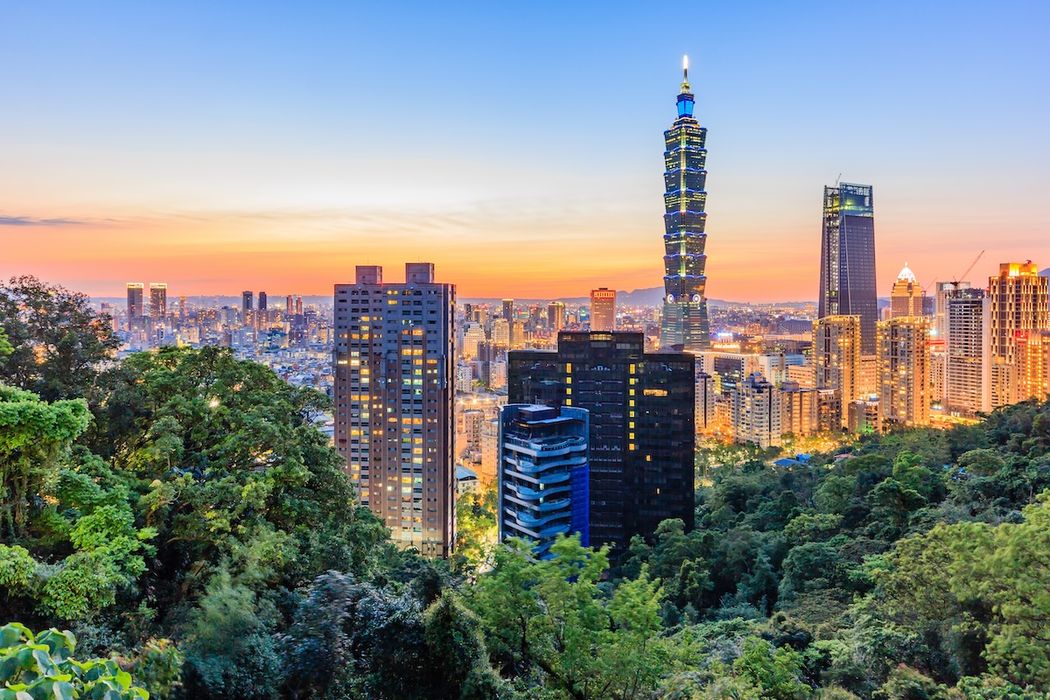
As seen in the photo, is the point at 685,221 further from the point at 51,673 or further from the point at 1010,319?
the point at 51,673

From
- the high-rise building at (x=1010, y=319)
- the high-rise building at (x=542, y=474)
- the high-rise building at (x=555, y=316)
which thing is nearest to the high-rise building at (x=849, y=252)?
the high-rise building at (x=555, y=316)

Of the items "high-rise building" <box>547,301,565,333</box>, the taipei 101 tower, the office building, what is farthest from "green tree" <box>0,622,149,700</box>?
"high-rise building" <box>547,301,565,333</box>

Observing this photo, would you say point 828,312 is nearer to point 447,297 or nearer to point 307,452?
point 447,297

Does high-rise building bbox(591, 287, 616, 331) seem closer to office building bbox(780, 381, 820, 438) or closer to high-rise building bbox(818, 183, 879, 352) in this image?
high-rise building bbox(818, 183, 879, 352)

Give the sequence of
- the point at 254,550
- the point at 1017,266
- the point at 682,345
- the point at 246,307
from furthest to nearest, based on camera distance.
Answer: the point at 682,345, the point at 246,307, the point at 1017,266, the point at 254,550

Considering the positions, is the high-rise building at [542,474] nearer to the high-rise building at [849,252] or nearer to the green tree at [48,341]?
the green tree at [48,341]

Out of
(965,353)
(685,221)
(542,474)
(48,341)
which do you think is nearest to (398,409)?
(542,474)

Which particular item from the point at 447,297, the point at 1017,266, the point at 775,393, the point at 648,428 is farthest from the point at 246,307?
the point at 1017,266
